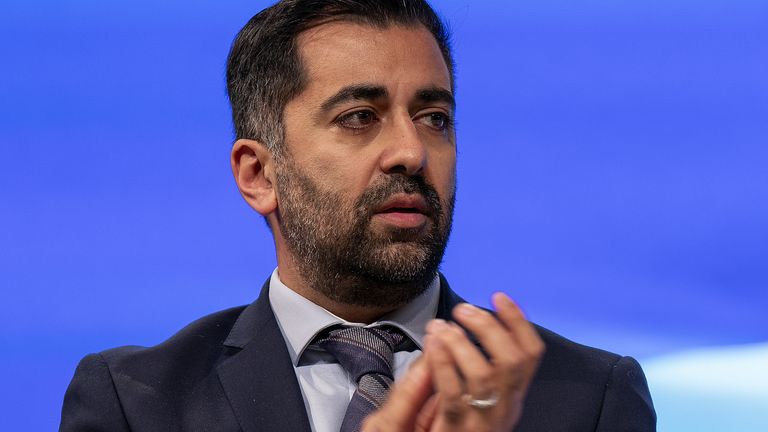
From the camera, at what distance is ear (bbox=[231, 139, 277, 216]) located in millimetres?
2262

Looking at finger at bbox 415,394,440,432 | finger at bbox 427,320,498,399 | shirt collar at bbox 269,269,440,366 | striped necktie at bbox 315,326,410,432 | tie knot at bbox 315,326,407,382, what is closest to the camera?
finger at bbox 427,320,498,399

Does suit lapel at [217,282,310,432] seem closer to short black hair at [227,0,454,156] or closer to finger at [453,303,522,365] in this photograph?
short black hair at [227,0,454,156]

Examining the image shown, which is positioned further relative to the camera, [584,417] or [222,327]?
[222,327]

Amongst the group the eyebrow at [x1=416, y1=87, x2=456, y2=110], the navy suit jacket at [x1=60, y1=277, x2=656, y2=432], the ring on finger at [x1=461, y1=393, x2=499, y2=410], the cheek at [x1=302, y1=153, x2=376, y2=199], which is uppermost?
the eyebrow at [x1=416, y1=87, x2=456, y2=110]

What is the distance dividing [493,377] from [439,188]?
81 centimetres

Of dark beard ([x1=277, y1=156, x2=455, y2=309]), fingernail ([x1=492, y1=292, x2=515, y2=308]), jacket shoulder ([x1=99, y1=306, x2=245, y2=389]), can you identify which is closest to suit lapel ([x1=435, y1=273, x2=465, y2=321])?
dark beard ([x1=277, y1=156, x2=455, y2=309])

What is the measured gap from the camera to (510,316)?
1331 millimetres

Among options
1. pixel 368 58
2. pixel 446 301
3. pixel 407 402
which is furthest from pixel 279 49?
pixel 407 402

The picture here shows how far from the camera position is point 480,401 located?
132 centimetres

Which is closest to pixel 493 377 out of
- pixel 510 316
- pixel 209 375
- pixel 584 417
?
pixel 510 316

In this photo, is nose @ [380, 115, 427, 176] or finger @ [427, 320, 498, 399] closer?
finger @ [427, 320, 498, 399]

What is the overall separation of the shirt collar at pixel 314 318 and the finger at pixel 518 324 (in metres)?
0.85

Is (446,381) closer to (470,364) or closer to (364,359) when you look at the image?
(470,364)

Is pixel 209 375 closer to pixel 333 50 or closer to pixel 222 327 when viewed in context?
pixel 222 327
